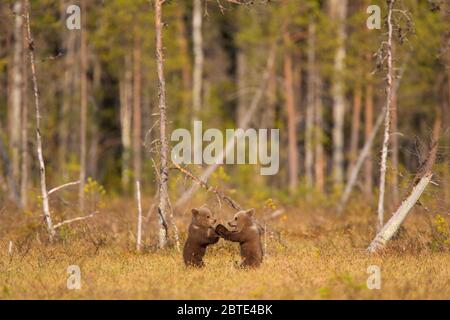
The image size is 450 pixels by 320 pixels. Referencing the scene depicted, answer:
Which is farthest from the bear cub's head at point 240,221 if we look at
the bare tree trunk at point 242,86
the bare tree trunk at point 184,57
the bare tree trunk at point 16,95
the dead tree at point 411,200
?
the bare tree trunk at point 184,57

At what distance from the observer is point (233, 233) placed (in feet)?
42.3

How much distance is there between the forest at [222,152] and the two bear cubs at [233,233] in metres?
0.11

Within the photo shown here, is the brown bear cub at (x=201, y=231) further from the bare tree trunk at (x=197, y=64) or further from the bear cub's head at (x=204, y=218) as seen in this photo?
the bare tree trunk at (x=197, y=64)

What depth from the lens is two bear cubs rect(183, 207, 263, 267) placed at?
12.9 m

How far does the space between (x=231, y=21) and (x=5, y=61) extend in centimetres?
1942

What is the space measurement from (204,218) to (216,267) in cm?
130

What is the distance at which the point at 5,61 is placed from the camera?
27547 mm

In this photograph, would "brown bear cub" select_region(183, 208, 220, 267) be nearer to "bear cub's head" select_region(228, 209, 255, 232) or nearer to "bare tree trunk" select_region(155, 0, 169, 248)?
"bear cub's head" select_region(228, 209, 255, 232)

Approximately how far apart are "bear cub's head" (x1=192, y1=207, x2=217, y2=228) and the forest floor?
84cm

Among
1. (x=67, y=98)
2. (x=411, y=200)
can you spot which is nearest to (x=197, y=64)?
(x=67, y=98)

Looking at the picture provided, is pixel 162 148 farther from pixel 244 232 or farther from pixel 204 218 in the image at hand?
pixel 244 232

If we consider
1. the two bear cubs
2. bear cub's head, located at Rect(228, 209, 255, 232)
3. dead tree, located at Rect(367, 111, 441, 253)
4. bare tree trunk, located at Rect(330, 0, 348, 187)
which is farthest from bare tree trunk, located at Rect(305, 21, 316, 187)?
bear cub's head, located at Rect(228, 209, 255, 232)
